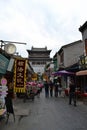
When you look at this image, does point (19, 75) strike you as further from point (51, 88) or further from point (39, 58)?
point (39, 58)

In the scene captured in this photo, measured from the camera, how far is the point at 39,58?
10288 centimetres

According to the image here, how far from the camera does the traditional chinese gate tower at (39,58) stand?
333 feet

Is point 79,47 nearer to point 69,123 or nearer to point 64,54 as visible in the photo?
point 64,54

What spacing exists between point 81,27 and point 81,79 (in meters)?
6.03

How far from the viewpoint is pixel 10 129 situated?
37.1ft

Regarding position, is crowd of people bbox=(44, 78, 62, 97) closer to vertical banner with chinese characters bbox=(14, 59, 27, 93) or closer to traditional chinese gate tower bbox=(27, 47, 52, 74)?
vertical banner with chinese characters bbox=(14, 59, 27, 93)

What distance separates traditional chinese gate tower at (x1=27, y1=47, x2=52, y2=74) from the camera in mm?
101375

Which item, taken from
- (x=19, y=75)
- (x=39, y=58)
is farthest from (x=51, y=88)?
(x=39, y=58)

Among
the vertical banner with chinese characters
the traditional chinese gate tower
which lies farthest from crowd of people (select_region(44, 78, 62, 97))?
the traditional chinese gate tower

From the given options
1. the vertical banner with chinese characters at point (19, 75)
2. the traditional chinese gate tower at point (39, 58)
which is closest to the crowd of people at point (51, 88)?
the vertical banner with chinese characters at point (19, 75)

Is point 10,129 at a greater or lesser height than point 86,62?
lesser

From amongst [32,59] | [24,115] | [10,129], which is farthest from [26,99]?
[32,59]

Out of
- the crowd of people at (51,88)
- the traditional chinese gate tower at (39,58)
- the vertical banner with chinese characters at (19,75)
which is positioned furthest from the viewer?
the traditional chinese gate tower at (39,58)

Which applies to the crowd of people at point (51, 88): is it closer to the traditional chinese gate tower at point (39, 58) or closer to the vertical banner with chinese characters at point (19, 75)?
the vertical banner with chinese characters at point (19, 75)
